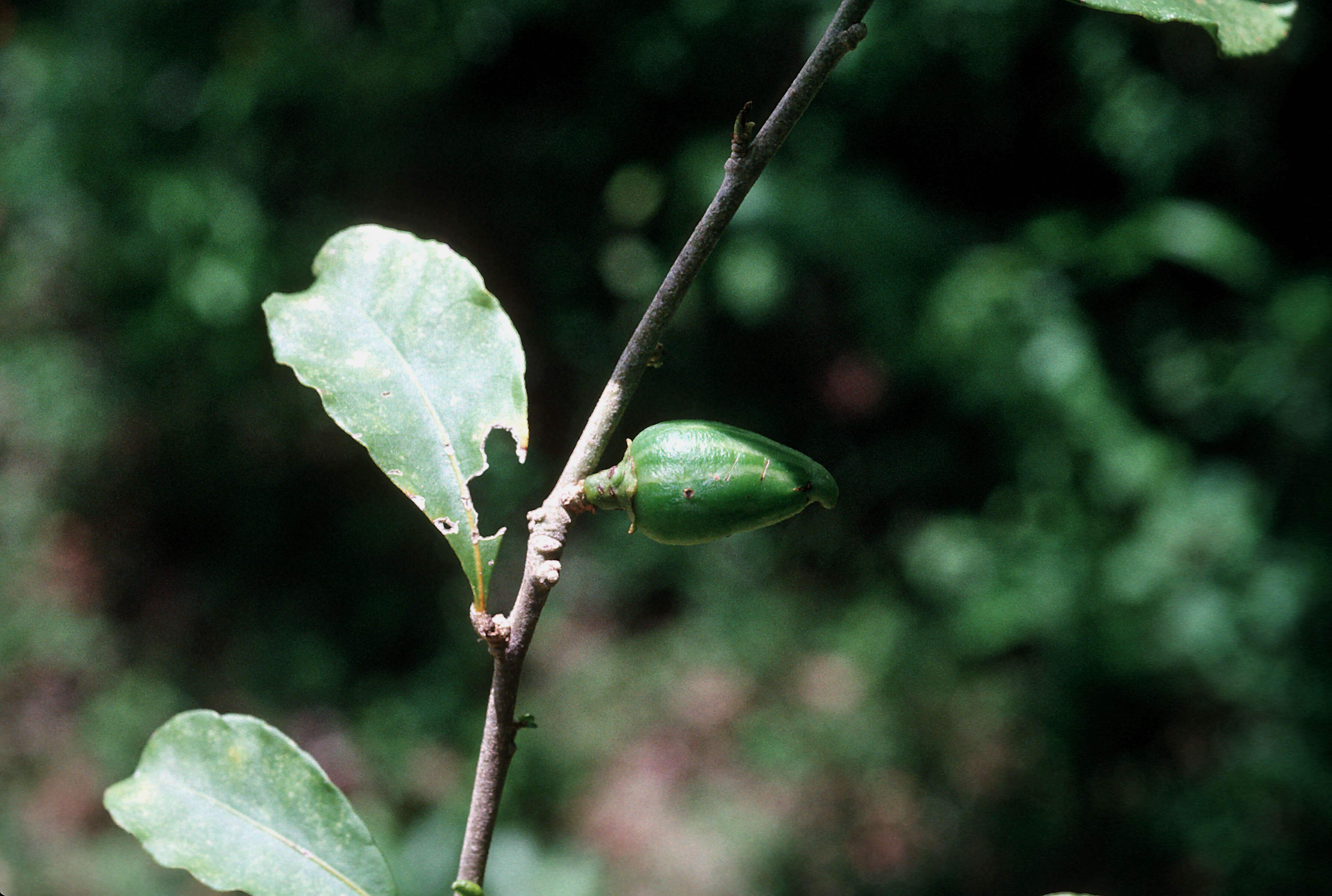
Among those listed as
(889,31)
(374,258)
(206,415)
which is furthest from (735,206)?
(206,415)

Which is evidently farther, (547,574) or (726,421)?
(726,421)

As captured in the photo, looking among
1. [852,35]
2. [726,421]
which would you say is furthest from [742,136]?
[726,421]

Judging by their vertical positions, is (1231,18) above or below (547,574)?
above

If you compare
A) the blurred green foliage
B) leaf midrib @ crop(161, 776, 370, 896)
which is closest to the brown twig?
leaf midrib @ crop(161, 776, 370, 896)

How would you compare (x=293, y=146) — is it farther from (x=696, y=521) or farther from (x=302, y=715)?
(x=696, y=521)

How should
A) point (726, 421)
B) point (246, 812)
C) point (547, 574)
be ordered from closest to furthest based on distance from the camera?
point (547, 574)
point (246, 812)
point (726, 421)

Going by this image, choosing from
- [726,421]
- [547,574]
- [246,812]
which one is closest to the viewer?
Answer: [547,574]

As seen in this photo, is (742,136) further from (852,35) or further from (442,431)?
(442,431)
